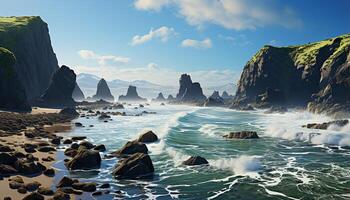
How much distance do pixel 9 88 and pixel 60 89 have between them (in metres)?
48.9

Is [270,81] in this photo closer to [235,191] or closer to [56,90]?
[56,90]

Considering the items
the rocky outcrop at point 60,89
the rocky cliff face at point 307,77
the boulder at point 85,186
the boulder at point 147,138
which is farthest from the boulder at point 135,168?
the rocky outcrop at point 60,89

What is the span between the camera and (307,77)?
527 ft

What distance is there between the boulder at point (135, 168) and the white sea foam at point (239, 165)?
8819mm

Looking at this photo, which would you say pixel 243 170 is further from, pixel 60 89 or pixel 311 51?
pixel 311 51

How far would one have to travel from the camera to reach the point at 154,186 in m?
34.3

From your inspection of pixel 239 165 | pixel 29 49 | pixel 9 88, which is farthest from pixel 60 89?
pixel 239 165

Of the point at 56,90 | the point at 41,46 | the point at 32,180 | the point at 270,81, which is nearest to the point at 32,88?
the point at 56,90


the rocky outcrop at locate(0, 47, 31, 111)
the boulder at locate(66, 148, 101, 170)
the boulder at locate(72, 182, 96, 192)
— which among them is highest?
the rocky outcrop at locate(0, 47, 31, 111)

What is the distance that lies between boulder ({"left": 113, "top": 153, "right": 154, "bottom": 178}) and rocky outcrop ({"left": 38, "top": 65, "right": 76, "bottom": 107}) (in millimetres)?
119712

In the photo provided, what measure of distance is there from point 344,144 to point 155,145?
31.1 m

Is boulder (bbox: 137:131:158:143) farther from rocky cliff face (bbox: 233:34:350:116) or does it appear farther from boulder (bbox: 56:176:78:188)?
rocky cliff face (bbox: 233:34:350:116)

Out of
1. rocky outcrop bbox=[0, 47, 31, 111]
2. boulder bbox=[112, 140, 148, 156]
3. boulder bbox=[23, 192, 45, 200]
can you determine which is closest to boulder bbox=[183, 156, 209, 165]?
boulder bbox=[112, 140, 148, 156]

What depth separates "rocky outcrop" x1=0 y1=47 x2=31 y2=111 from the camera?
350ft
